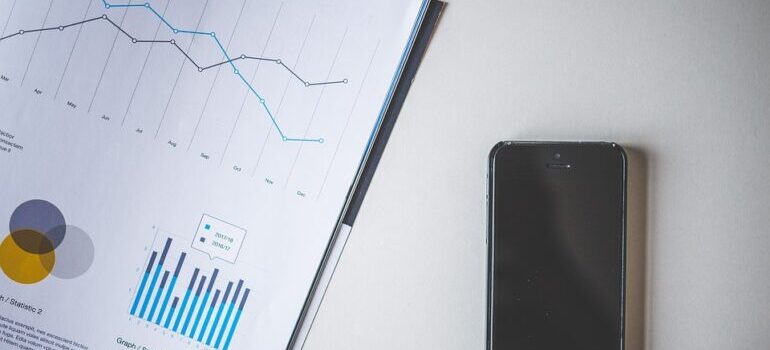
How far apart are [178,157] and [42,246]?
0.13m

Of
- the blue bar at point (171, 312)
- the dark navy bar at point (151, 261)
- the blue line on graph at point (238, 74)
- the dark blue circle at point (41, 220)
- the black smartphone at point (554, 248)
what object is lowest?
the blue bar at point (171, 312)

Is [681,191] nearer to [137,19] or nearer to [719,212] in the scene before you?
[719,212]

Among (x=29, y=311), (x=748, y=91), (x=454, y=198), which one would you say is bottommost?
(x=29, y=311)

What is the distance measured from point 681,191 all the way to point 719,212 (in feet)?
0.11

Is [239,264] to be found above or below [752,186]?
below

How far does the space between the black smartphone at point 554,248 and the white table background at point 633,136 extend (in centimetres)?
2

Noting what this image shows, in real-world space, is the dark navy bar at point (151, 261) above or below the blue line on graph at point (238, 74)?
below

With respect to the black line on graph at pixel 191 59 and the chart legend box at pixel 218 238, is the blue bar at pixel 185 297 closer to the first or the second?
the chart legend box at pixel 218 238

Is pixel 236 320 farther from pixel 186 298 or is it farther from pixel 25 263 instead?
pixel 25 263

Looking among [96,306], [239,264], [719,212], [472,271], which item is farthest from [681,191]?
[96,306]

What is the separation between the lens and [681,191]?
384 millimetres

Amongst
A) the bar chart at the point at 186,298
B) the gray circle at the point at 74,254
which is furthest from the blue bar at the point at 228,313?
the gray circle at the point at 74,254

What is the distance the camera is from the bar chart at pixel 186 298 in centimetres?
40

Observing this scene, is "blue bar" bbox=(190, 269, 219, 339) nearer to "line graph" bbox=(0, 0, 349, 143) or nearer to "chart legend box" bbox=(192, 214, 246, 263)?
"chart legend box" bbox=(192, 214, 246, 263)
